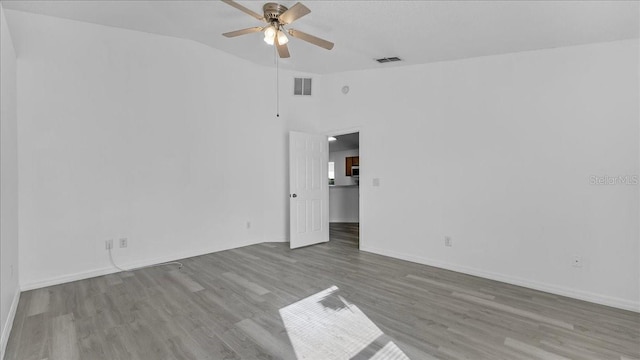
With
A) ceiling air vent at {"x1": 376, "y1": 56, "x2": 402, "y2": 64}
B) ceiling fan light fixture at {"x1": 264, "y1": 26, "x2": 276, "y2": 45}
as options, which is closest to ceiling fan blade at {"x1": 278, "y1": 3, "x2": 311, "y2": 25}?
ceiling fan light fixture at {"x1": 264, "y1": 26, "x2": 276, "y2": 45}

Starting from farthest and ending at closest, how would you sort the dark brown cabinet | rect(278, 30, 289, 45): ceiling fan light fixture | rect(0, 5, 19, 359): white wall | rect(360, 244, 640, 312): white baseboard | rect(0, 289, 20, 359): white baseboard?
1. the dark brown cabinet
2. rect(278, 30, 289, 45): ceiling fan light fixture
3. rect(360, 244, 640, 312): white baseboard
4. rect(0, 5, 19, 359): white wall
5. rect(0, 289, 20, 359): white baseboard

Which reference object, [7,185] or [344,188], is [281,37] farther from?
[344,188]

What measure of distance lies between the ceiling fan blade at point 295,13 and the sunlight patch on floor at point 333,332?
8.62 ft

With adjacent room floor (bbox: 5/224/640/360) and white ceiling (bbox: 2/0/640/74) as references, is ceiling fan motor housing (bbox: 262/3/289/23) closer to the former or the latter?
white ceiling (bbox: 2/0/640/74)

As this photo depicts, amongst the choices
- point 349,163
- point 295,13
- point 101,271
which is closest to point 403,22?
A: point 295,13

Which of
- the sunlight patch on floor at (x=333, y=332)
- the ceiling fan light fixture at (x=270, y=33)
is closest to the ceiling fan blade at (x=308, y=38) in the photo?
the ceiling fan light fixture at (x=270, y=33)

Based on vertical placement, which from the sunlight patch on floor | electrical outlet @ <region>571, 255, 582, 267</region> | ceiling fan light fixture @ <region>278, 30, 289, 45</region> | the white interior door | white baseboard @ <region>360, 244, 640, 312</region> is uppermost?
ceiling fan light fixture @ <region>278, 30, 289, 45</region>

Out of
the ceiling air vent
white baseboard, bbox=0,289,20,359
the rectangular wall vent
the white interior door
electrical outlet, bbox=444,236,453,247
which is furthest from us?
the rectangular wall vent

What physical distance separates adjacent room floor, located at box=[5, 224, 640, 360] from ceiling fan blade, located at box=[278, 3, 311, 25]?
2.64m

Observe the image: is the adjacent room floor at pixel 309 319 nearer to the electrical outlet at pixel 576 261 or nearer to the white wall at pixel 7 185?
the white wall at pixel 7 185

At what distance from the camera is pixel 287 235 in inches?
207

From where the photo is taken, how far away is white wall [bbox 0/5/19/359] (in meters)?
2.23

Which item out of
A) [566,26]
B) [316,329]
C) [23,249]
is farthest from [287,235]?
[566,26]

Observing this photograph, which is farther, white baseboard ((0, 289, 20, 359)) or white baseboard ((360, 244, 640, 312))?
white baseboard ((360, 244, 640, 312))
